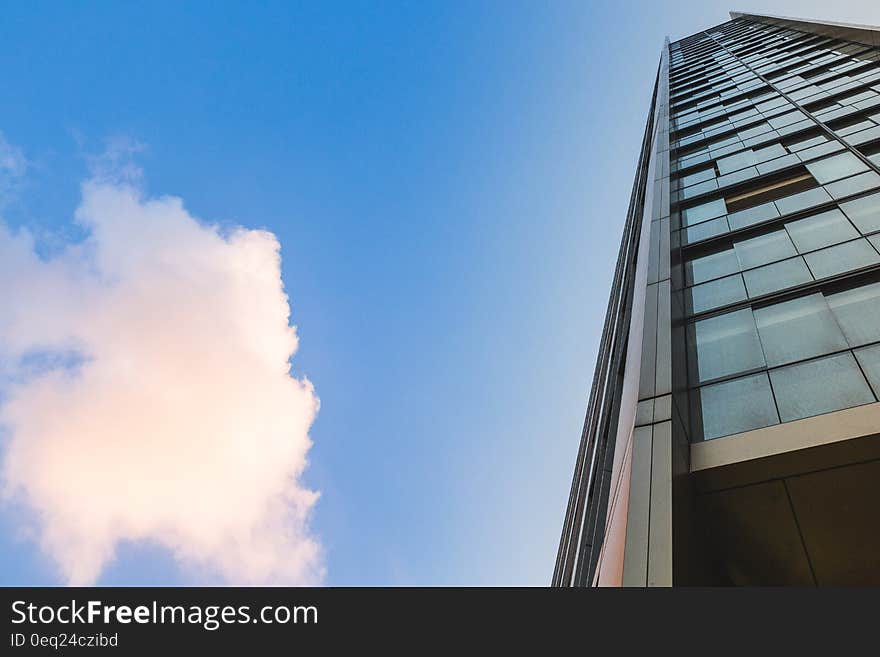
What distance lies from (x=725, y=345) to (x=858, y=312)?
6.15 feet

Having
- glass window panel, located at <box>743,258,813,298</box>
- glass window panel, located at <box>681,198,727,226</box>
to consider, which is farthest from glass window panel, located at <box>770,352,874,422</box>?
glass window panel, located at <box>681,198,727,226</box>

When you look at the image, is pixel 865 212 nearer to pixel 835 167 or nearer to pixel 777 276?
pixel 777 276

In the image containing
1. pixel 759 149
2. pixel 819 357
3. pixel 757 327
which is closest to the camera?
pixel 819 357

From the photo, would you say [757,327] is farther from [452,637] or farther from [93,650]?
[93,650]

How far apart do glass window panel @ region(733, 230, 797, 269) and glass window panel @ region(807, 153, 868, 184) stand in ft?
9.23

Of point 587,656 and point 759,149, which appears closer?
point 587,656

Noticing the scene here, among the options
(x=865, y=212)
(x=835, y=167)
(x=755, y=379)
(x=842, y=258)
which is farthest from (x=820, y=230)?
(x=755, y=379)

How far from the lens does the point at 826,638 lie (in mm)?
3135

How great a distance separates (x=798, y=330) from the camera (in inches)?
348

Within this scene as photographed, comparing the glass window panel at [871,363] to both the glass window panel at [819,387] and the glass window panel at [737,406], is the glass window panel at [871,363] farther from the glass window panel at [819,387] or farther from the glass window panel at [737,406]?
the glass window panel at [737,406]

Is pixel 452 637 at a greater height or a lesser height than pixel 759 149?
lesser

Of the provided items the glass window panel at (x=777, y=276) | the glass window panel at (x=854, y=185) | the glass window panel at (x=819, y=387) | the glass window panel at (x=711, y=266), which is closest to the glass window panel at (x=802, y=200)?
the glass window panel at (x=854, y=185)

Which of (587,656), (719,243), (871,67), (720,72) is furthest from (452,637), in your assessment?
(720,72)

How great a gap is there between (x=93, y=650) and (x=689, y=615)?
350 centimetres
